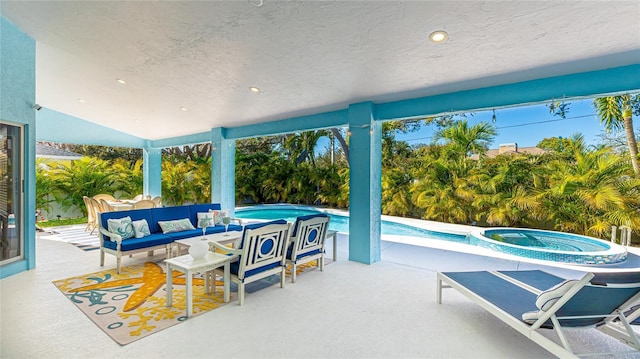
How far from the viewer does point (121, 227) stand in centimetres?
468

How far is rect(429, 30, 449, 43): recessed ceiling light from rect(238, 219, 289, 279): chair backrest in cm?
290

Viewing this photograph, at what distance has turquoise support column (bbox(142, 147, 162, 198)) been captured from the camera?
10398 millimetres

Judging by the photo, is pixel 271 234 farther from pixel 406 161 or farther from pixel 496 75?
pixel 406 161

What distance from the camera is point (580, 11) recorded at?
252 cm

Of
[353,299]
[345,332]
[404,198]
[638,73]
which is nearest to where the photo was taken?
[345,332]

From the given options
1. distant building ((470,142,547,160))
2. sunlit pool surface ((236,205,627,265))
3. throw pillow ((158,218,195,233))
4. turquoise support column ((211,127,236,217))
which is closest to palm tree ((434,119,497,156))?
distant building ((470,142,547,160))

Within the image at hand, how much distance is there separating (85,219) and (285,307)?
34.2 ft

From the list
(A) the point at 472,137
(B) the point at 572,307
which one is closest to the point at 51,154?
(B) the point at 572,307

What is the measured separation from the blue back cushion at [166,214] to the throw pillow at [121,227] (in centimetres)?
45

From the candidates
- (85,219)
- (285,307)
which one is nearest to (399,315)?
(285,307)

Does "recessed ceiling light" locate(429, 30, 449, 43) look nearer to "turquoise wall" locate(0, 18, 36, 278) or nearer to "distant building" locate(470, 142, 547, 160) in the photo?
"turquoise wall" locate(0, 18, 36, 278)

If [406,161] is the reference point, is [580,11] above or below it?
above

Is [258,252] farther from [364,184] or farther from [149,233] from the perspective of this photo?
[149,233]

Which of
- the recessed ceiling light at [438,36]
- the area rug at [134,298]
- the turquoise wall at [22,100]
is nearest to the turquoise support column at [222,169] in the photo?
the area rug at [134,298]
